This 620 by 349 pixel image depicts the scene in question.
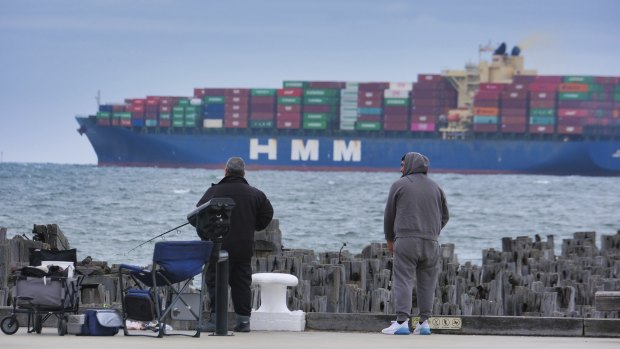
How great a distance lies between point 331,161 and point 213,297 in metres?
121

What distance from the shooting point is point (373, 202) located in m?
62.6

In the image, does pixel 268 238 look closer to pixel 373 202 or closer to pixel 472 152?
pixel 373 202

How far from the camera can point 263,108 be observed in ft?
438

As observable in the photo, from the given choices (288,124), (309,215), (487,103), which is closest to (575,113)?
(487,103)

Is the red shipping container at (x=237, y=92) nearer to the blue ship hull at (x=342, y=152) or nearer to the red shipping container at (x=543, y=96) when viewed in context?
the blue ship hull at (x=342, y=152)

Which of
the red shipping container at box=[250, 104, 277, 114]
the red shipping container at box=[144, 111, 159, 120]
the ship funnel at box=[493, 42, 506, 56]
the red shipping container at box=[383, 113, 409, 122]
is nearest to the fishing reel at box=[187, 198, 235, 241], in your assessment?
the red shipping container at box=[383, 113, 409, 122]

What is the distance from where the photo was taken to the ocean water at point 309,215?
34.8m

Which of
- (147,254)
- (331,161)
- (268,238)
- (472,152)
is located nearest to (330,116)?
(331,161)

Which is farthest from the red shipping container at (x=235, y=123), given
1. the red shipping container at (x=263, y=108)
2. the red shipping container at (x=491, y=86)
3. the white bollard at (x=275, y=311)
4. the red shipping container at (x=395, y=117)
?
the white bollard at (x=275, y=311)

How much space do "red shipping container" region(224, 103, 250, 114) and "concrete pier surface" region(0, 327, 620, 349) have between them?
121 meters

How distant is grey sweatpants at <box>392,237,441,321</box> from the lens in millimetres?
9461

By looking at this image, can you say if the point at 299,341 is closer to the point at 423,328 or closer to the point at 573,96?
the point at 423,328

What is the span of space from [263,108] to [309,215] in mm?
85042

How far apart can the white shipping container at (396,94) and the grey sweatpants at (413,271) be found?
11956 cm
